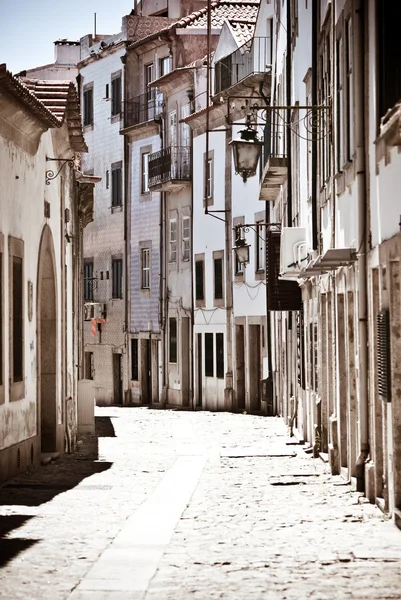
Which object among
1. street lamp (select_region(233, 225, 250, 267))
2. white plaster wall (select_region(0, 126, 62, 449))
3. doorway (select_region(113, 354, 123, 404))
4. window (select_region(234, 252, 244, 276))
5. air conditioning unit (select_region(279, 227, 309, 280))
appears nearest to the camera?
white plaster wall (select_region(0, 126, 62, 449))

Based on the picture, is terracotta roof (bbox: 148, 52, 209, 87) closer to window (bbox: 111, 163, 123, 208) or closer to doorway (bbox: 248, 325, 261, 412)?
window (bbox: 111, 163, 123, 208)

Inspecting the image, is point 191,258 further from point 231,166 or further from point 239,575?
point 239,575

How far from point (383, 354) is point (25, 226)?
7709 mm

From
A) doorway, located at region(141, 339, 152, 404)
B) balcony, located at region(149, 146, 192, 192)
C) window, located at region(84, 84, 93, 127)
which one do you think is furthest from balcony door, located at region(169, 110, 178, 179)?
window, located at region(84, 84, 93, 127)

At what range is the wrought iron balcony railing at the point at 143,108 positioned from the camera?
4925 centimetres

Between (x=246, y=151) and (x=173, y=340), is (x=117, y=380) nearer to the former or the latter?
(x=173, y=340)

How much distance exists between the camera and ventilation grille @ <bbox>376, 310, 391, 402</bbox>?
1245 centimetres

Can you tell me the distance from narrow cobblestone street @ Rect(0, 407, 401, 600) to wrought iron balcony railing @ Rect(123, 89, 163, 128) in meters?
29.1

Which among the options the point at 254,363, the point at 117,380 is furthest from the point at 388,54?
the point at 117,380

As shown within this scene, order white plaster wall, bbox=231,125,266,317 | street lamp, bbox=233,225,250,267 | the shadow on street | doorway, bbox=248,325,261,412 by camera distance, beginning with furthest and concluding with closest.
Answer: doorway, bbox=248,325,261,412 < white plaster wall, bbox=231,125,266,317 < street lamp, bbox=233,225,250,267 < the shadow on street

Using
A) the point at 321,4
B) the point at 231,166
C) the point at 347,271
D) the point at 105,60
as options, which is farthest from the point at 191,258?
the point at 347,271

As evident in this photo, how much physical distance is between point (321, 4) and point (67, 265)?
7.62m

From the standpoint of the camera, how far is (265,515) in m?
13.4

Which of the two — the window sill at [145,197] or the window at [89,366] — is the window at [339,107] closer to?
the window sill at [145,197]
